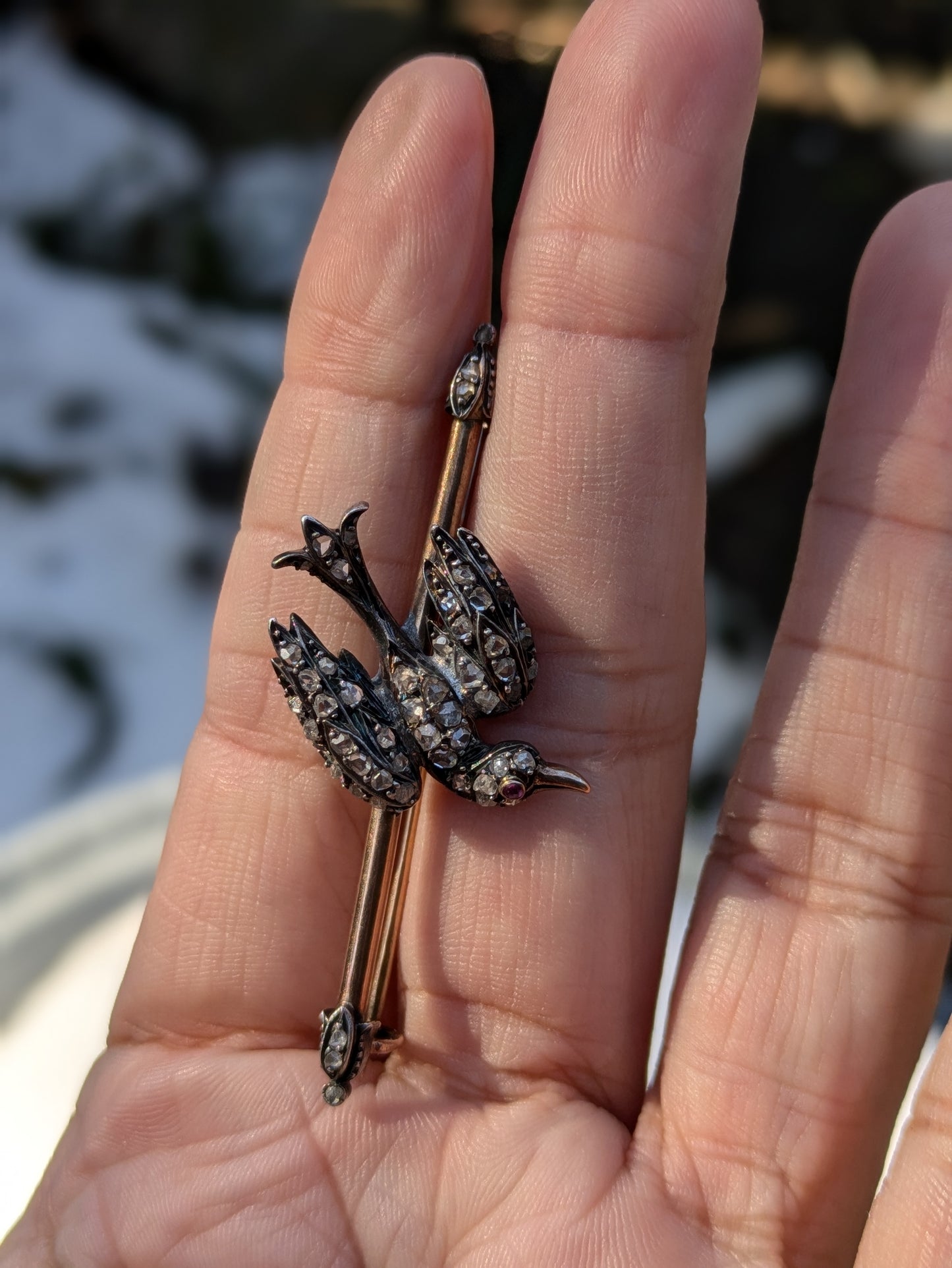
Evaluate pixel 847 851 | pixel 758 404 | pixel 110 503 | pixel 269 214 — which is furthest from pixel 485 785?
pixel 269 214

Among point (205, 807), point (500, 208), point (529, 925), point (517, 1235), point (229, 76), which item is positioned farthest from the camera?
point (229, 76)

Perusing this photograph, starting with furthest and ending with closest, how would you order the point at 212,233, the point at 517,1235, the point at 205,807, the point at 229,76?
the point at 229,76 → the point at 212,233 → the point at 205,807 → the point at 517,1235

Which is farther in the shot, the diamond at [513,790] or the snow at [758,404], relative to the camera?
the snow at [758,404]

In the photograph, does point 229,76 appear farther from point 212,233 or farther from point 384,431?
point 384,431

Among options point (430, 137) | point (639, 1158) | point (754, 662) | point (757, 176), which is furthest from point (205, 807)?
point (757, 176)

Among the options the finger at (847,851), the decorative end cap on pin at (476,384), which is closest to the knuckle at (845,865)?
the finger at (847,851)

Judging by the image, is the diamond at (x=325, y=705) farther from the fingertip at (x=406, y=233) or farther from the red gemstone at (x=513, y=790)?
the fingertip at (x=406, y=233)

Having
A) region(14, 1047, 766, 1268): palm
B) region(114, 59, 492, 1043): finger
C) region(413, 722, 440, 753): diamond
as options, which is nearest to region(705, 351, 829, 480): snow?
region(114, 59, 492, 1043): finger
